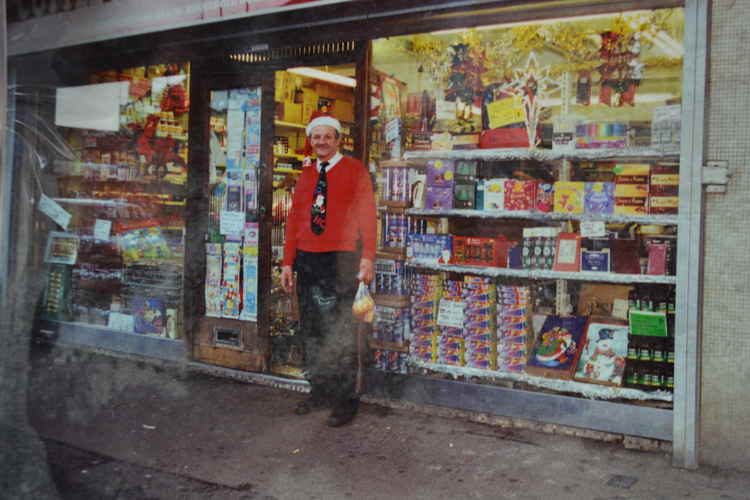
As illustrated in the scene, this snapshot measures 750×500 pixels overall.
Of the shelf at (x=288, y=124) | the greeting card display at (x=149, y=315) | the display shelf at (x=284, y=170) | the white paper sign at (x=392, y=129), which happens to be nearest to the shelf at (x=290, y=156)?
the display shelf at (x=284, y=170)

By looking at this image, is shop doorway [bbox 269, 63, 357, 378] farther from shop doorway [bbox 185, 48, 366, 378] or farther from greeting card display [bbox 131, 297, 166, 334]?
greeting card display [bbox 131, 297, 166, 334]

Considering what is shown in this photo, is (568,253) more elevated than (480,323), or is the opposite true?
(568,253)

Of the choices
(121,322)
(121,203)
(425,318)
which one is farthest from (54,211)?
(425,318)

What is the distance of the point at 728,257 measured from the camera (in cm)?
402

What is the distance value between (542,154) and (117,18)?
158 inches

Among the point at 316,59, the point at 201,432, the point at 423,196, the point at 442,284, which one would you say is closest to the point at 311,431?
the point at 201,432

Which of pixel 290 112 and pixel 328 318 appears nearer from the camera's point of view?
pixel 328 318

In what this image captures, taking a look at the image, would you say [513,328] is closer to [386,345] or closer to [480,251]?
[480,251]

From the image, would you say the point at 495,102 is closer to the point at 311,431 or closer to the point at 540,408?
the point at 540,408

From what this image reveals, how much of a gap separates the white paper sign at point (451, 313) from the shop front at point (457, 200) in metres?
0.01

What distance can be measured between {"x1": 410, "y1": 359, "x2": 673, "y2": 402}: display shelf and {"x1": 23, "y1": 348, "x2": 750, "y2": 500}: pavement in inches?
12.3

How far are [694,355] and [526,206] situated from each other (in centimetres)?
150

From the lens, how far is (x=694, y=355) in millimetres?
4074

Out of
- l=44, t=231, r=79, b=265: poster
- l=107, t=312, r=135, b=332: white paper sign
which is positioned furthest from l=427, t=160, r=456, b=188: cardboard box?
l=44, t=231, r=79, b=265: poster
